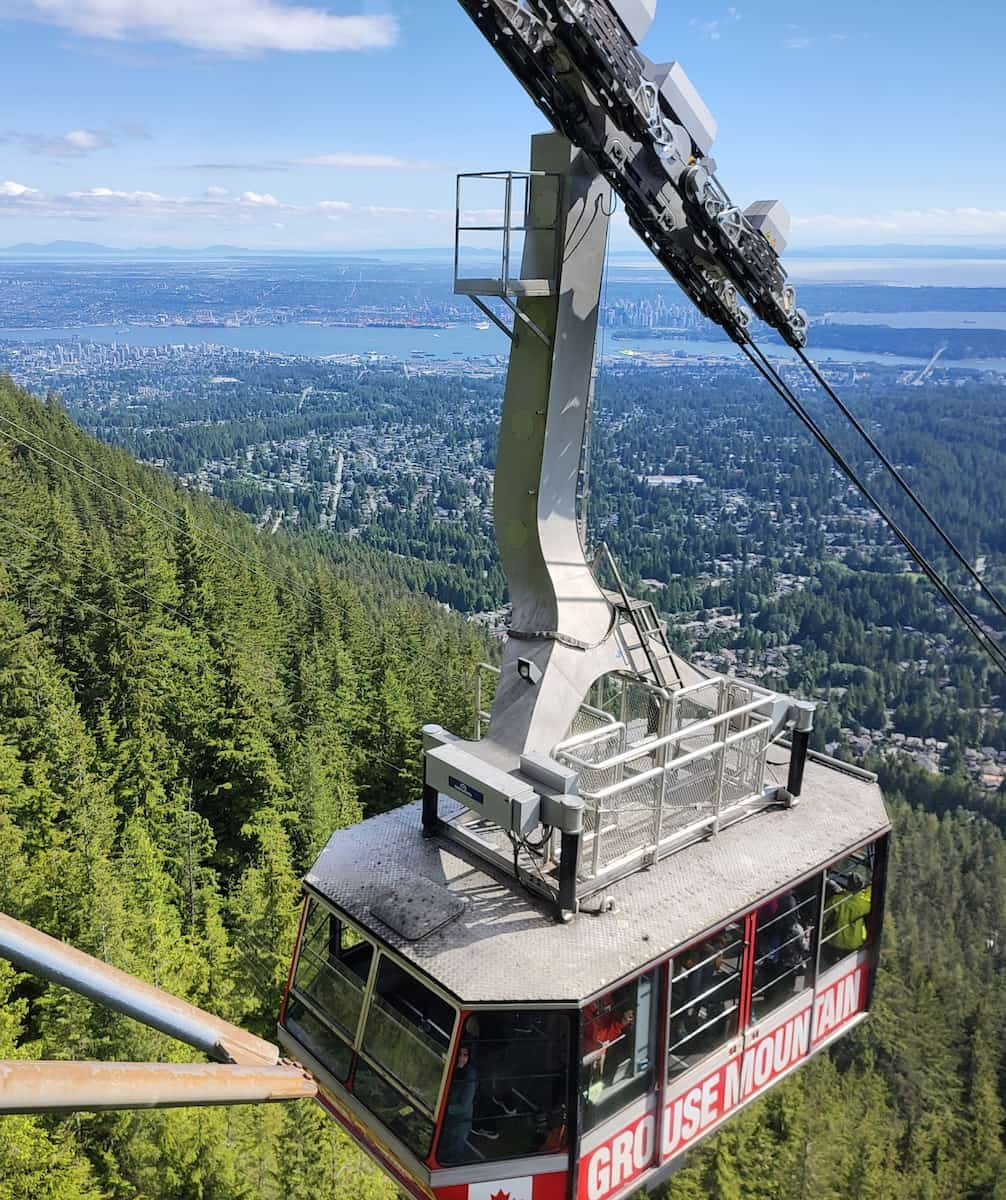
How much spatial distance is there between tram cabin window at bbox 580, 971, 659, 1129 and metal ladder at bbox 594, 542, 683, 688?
3379 millimetres

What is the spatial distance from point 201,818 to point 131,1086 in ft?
87.9

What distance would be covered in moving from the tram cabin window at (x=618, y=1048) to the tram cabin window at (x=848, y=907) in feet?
7.64

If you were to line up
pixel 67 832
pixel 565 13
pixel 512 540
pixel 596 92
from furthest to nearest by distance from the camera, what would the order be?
pixel 67 832, pixel 512 540, pixel 596 92, pixel 565 13

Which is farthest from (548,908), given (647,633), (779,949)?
(647,633)

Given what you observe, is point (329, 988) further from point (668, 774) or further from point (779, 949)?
point (779, 949)

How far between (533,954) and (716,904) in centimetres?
159

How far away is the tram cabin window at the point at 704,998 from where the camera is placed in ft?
25.6

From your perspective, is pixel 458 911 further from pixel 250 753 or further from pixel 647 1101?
pixel 250 753

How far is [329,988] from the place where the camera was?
8.28 m

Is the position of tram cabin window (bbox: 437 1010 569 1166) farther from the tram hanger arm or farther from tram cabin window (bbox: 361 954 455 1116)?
the tram hanger arm

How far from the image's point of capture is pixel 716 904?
801 cm

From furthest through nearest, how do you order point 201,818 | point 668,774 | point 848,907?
point 201,818
point 848,907
point 668,774

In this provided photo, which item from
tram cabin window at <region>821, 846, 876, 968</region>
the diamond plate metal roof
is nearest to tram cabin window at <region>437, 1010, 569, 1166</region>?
the diamond plate metal roof

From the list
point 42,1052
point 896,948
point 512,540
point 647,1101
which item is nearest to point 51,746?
point 42,1052
